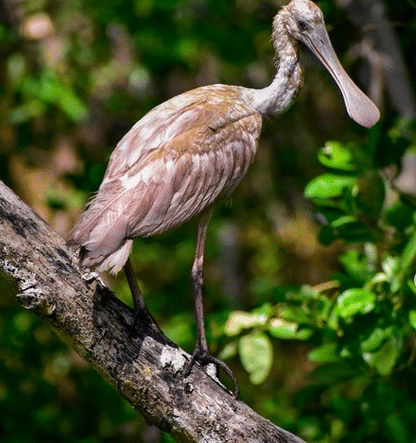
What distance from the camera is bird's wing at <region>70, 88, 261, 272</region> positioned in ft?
9.97

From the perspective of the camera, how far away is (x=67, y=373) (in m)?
5.68

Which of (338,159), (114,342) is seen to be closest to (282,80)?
(338,159)

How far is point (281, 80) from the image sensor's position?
3.70 metres

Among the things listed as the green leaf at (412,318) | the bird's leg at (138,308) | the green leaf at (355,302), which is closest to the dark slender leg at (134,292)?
the bird's leg at (138,308)

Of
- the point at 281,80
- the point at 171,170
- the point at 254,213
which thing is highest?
the point at 281,80

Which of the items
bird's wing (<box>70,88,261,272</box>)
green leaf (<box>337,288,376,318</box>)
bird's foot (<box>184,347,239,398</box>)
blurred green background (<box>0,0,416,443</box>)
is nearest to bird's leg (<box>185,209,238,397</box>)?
bird's foot (<box>184,347,239,398</box>)

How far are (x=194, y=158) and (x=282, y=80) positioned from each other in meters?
0.58

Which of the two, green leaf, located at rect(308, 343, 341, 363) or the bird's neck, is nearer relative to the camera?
the bird's neck

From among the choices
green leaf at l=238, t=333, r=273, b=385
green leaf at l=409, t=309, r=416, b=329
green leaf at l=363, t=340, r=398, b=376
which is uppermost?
green leaf at l=409, t=309, r=416, b=329

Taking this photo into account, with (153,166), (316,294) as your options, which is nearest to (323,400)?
(316,294)

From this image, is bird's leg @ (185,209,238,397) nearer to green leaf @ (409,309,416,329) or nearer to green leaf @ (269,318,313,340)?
green leaf @ (269,318,313,340)

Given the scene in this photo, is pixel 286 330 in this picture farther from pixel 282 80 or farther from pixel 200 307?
pixel 282 80

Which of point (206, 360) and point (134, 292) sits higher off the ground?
point (134, 292)

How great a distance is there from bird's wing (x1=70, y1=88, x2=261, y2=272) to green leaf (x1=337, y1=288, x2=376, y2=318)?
0.61m
